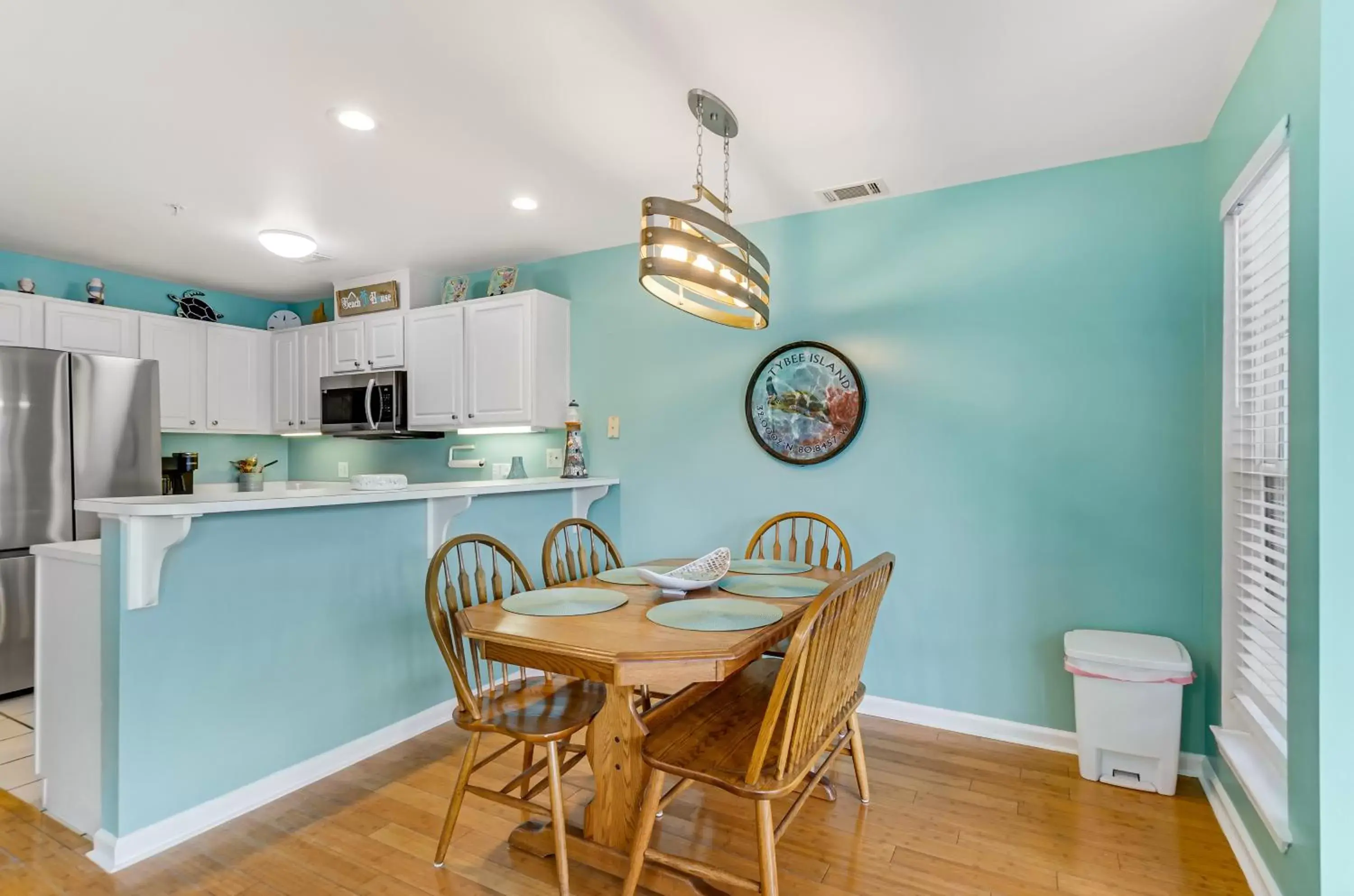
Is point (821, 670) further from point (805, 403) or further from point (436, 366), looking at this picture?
point (436, 366)

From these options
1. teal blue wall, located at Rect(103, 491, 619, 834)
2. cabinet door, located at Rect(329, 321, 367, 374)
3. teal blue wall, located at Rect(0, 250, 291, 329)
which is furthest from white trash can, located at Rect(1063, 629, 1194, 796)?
teal blue wall, located at Rect(0, 250, 291, 329)

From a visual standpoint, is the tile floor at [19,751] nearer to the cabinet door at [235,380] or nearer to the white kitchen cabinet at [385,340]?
the cabinet door at [235,380]

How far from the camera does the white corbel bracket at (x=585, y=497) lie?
3688mm

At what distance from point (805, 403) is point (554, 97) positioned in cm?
170

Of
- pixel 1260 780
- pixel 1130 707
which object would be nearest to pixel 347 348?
pixel 1130 707

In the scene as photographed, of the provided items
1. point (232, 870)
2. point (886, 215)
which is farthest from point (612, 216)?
point (232, 870)

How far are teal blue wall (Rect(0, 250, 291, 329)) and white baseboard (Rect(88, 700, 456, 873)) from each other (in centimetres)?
335

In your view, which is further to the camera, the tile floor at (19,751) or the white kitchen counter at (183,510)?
the tile floor at (19,751)

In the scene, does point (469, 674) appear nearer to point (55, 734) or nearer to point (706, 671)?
point (55, 734)

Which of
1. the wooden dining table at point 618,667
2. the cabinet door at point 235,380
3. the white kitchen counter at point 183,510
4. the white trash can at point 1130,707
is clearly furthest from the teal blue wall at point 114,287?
the white trash can at point 1130,707

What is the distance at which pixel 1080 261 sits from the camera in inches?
106

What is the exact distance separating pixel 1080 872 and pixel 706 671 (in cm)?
130

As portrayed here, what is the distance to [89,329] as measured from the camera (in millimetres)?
3916

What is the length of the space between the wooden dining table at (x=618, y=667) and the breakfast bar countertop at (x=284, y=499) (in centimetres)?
81
